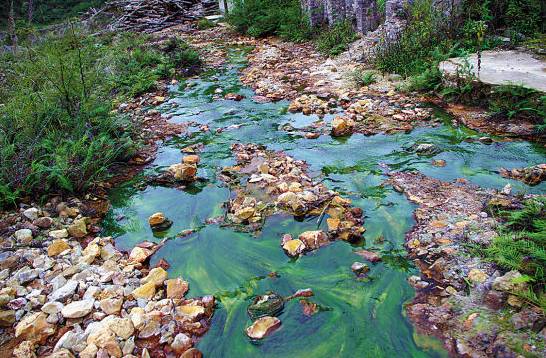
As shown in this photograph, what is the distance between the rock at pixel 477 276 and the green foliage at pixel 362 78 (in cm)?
508

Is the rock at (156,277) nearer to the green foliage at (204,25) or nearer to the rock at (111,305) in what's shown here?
the rock at (111,305)

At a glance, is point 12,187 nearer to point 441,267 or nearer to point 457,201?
point 441,267

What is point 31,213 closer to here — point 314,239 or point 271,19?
point 314,239

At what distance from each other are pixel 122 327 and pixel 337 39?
912 cm

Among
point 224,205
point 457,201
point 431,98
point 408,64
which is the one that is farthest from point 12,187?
point 408,64

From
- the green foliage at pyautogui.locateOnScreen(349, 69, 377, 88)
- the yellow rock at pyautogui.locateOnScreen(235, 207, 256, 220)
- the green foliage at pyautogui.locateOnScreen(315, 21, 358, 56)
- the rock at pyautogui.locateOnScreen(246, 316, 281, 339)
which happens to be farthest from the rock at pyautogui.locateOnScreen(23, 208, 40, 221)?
the green foliage at pyautogui.locateOnScreen(315, 21, 358, 56)

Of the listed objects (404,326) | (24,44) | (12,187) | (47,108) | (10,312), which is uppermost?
(24,44)

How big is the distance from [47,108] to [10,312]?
3572 millimetres

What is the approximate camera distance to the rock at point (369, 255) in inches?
130

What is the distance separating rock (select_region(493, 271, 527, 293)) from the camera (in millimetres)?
2619

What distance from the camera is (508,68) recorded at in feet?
19.9

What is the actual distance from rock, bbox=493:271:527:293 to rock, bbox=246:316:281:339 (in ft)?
4.96

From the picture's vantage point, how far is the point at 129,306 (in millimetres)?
3062

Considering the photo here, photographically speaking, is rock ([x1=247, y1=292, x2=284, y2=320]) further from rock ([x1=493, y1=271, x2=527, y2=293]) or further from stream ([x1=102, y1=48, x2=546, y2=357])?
rock ([x1=493, y1=271, x2=527, y2=293])
